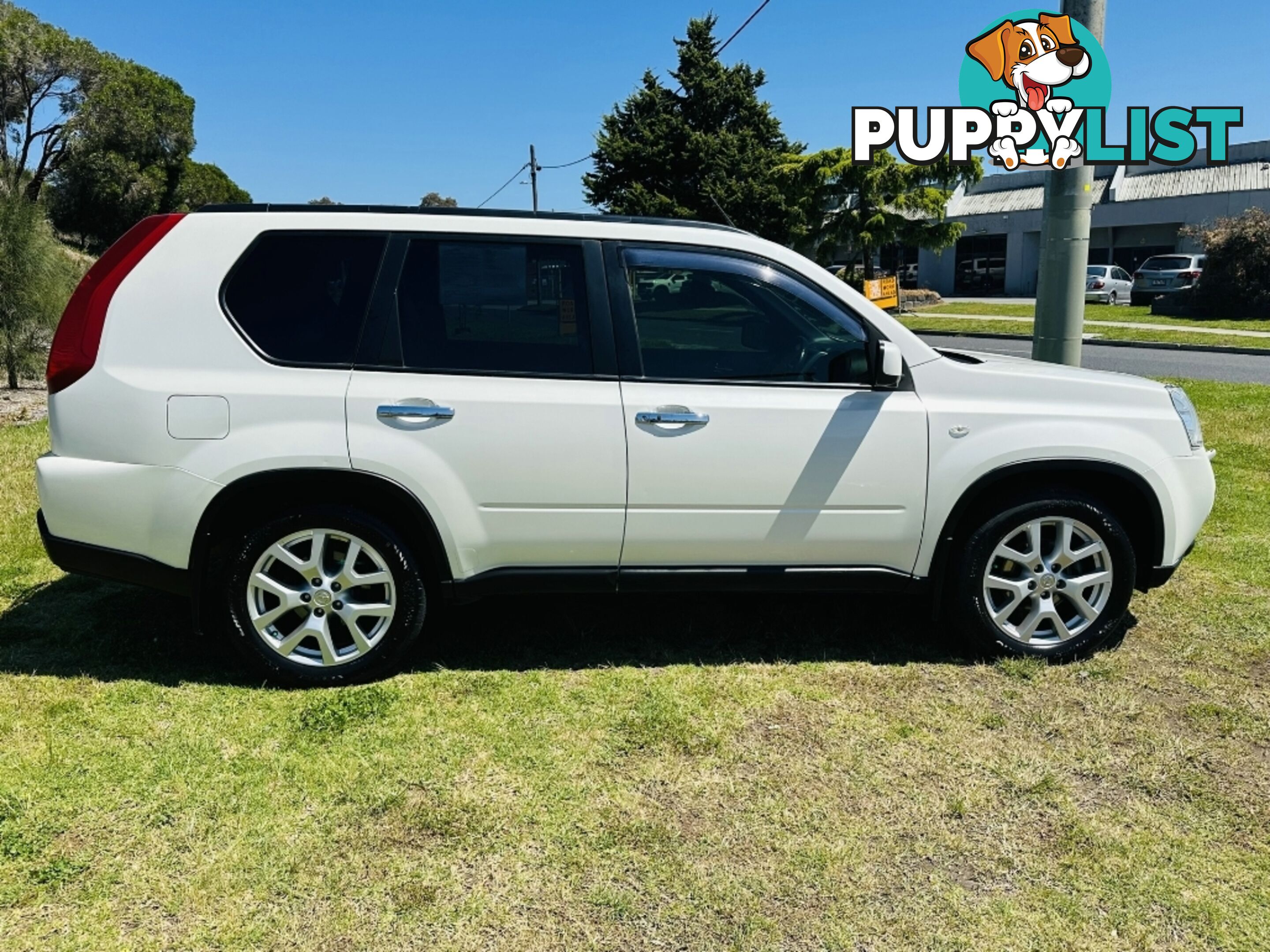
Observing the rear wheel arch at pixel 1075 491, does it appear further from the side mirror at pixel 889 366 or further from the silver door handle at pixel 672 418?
the silver door handle at pixel 672 418

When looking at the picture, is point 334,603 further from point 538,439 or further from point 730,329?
point 730,329

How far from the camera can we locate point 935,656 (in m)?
4.26

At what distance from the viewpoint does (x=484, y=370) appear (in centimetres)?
381

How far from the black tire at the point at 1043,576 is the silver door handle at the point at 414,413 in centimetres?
221

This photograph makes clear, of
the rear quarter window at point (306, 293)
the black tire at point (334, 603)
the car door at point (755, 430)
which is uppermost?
the rear quarter window at point (306, 293)

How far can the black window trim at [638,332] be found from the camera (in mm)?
3873

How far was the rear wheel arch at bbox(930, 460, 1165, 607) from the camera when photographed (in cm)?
399

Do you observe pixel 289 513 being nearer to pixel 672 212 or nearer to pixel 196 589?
pixel 196 589

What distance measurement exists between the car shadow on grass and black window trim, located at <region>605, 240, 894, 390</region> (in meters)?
1.22

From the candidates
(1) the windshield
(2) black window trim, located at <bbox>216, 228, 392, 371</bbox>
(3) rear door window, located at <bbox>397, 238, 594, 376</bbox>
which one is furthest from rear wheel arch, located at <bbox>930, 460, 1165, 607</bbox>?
(1) the windshield

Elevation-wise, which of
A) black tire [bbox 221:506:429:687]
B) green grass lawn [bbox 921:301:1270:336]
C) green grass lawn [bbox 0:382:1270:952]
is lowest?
green grass lawn [bbox 0:382:1270:952]

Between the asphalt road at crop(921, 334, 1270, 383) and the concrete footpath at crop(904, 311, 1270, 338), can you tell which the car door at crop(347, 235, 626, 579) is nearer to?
the asphalt road at crop(921, 334, 1270, 383)

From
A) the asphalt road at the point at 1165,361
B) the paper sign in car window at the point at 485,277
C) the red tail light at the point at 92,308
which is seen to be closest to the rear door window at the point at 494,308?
the paper sign in car window at the point at 485,277

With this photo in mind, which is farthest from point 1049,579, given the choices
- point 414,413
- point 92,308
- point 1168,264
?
point 1168,264
